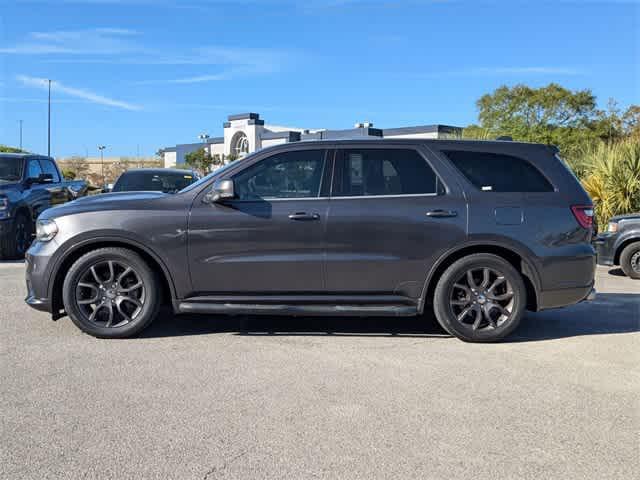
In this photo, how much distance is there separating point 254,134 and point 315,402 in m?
67.3

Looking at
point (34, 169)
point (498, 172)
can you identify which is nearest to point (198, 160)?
point (34, 169)

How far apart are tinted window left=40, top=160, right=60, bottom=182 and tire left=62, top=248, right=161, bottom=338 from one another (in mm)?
8409

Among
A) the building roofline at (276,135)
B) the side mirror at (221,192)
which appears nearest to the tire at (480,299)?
the side mirror at (221,192)

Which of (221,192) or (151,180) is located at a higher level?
(151,180)

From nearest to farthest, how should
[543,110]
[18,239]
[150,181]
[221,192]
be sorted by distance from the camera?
1. [221,192]
2. [18,239]
3. [150,181]
4. [543,110]

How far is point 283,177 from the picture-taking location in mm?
6016

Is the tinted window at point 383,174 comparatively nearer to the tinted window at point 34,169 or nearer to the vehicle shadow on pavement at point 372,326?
the vehicle shadow on pavement at point 372,326

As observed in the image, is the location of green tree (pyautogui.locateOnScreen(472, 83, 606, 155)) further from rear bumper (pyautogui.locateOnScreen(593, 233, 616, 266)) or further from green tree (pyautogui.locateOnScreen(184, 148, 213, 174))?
green tree (pyautogui.locateOnScreen(184, 148, 213, 174))

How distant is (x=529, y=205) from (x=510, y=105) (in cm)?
3668

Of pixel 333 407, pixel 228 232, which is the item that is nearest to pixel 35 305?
pixel 228 232

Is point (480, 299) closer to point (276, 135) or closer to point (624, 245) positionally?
point (624, 245)

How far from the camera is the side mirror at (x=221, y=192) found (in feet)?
18.7

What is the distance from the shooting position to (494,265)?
19.4 feet

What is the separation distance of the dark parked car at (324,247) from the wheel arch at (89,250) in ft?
0.04
